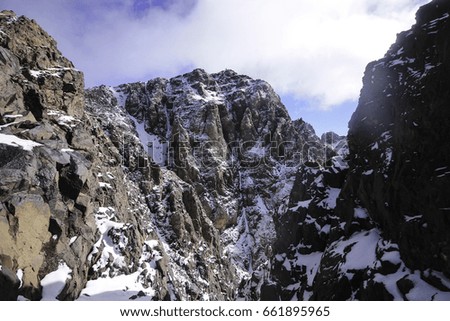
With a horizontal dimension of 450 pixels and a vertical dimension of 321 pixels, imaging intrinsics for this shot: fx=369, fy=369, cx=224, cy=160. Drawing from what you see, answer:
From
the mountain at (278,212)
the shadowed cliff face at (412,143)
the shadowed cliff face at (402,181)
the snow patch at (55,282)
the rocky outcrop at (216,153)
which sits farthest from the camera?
the rocky outcrop at (216,153)

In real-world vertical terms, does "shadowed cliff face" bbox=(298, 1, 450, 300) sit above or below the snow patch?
above

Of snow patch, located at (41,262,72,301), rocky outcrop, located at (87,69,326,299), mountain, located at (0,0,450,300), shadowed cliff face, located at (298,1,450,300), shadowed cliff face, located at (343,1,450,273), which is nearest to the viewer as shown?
shadowed cliff face, located at (298,1,450,300)

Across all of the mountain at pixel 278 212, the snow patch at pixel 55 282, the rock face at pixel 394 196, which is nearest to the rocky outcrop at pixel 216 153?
the mountain at pixel 278 212

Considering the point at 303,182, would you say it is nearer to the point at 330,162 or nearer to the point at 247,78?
the point at 330,162

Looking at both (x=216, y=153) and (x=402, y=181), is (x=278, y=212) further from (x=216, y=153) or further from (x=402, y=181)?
(x=216, y=153)

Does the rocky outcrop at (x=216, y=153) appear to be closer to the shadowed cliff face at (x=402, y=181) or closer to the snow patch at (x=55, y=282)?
the snow patch at (x=55, y=282)

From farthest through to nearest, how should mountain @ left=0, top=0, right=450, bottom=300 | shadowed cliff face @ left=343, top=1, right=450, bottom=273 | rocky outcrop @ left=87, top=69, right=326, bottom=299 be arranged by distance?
rocky outcrop @ left=87, top=69, right=326, bottom=299 → mountain @ left=0, top=0, right=450, bottom=300 → shadowed cliff face @ left=343, top=1, right=450, bottom=273

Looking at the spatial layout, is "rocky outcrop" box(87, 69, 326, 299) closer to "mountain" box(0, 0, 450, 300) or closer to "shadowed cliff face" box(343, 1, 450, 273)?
"mountain" box(0, 0, 450, 300)

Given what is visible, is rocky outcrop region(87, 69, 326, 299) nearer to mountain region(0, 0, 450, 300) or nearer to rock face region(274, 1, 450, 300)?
mountain region(0, 0, 450, 300)

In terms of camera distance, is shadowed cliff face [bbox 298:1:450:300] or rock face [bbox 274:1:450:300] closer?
shadowed cliff face [bbox 298:1:450:300]

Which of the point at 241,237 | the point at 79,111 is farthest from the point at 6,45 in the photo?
the point at 241,237

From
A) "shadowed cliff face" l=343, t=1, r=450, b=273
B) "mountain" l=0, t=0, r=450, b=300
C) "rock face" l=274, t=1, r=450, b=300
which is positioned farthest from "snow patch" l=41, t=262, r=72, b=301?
"shadowed cliff face" l=343, t=1, r=450, b=273

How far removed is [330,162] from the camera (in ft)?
167
